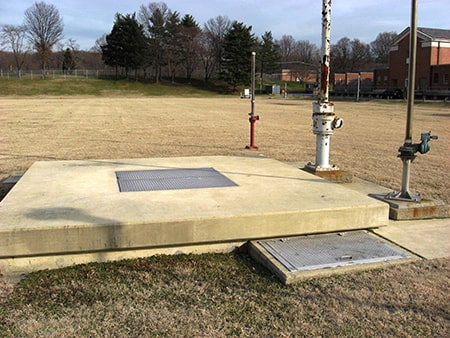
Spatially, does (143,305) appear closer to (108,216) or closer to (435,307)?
(108,216)

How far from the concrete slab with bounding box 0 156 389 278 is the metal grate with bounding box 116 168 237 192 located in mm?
190

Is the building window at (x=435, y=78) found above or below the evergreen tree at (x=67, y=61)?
below

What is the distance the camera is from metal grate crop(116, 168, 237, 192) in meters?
5.44

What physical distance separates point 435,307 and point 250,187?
2.56 meters

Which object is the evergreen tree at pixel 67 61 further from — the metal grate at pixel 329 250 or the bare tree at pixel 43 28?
the metal grate at pixel 329 250

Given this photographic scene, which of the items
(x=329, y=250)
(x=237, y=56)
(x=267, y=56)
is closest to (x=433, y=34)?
(x=237, y=56)

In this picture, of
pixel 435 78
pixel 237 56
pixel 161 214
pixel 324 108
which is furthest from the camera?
pixel 237 56

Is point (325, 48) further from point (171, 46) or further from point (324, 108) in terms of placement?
point (171, 46)

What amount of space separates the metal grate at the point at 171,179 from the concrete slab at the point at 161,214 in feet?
0.62

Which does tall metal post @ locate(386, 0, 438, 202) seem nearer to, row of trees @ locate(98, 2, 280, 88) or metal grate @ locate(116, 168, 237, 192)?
metal grate @ locate(116, 168, 237, 192)

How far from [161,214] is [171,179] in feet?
5.82

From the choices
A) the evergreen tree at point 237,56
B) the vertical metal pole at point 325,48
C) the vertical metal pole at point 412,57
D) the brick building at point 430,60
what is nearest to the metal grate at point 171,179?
the vertical metal pole at point 325,48

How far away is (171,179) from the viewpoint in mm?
5922

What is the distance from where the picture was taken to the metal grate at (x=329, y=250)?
389cm
